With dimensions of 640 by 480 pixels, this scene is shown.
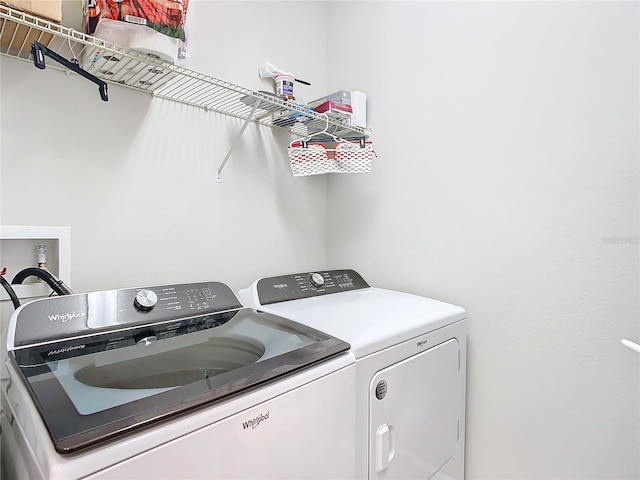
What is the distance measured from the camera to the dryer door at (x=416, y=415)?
104 centimetres

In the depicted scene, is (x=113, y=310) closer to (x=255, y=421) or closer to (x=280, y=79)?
(x=255, y=421)

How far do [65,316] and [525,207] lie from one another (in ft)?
4.85

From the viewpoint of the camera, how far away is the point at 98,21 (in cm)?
99

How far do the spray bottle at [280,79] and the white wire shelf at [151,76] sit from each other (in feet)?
0.33

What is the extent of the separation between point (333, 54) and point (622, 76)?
1.32m

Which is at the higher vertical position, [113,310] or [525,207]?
[525,207]

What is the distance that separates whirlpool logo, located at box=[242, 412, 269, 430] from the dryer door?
37 cm

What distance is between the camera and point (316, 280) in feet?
5.07

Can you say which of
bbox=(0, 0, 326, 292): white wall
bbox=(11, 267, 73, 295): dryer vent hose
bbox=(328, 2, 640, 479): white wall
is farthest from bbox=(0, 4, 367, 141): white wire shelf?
bbox=(11, 267, 73, 295): dryer vent hose

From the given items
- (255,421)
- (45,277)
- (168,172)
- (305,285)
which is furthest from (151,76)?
(255,421)

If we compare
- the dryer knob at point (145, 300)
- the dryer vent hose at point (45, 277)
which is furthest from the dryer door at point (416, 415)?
the dryer vent hose at point (45, 277)

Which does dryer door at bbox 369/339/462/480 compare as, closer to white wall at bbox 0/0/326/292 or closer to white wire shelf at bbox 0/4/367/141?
white wall at bbox 0/0/326/292

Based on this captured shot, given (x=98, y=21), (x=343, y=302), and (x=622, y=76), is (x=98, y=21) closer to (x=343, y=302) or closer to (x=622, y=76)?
(x=343, y=302)

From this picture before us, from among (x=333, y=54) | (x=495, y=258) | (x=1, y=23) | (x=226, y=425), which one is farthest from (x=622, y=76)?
(x=1, y=23)
